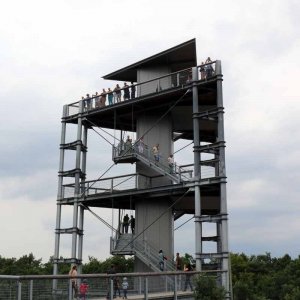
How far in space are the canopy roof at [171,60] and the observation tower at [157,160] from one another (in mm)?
67

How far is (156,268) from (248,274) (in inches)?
1367

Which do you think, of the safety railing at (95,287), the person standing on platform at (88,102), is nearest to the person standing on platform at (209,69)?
the person standing on platform at (88,102)

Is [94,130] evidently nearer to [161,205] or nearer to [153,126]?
[153,126]

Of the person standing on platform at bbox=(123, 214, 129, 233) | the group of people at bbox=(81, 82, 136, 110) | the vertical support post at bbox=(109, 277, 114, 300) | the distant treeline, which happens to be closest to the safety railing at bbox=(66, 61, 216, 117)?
the group of people at bbox=(81, 82, 136, 110)

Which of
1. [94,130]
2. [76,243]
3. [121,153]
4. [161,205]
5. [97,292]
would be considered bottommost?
[97,292]

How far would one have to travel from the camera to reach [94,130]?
37406mm

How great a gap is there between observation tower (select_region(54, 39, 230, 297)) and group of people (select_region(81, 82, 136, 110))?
0.07m

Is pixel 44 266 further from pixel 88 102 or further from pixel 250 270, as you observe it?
pixel 88 102

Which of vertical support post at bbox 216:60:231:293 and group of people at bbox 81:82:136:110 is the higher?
group of people at bbox 81:82:136:110

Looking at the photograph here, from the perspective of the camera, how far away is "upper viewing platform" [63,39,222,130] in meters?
31.4

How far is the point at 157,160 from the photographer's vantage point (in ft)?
105

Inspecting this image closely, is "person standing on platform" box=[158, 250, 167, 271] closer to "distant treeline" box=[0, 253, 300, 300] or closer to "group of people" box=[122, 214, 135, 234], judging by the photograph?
"group of people" box=[122, 214, 135, 234]

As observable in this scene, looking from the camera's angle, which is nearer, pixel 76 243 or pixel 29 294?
pixel 29 294

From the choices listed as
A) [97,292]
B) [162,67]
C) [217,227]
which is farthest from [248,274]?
[97,292]
